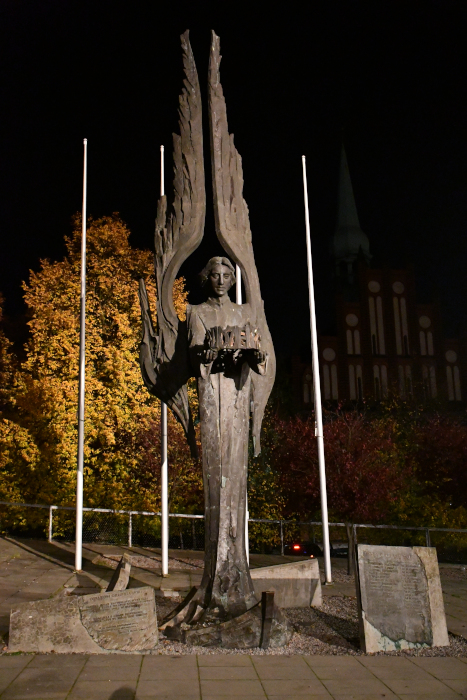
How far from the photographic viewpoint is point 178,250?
8.41 m

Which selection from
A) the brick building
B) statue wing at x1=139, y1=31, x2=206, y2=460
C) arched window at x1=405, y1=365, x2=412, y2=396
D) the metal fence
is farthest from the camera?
the brick building

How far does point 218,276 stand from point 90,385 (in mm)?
9150

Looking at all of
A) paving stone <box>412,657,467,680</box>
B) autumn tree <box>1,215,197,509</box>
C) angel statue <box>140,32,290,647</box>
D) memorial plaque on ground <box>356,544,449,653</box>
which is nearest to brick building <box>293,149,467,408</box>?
autumn tree <box>1,215,197,509</box>

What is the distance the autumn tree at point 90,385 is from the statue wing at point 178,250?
26.2ft

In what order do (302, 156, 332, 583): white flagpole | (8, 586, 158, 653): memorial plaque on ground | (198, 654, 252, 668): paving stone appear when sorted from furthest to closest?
(302, 156, 332, 583): white flagpole
(8, 586, 158, 653): memorial plaque on ground
(198, 654, 252, 668): paving stone

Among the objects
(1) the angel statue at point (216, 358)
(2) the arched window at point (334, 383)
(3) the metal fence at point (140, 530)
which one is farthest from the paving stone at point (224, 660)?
(2) the arched window at point (334, 383)

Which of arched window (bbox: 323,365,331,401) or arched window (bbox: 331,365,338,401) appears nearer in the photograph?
arched window (bbox: 323,365,331,401)

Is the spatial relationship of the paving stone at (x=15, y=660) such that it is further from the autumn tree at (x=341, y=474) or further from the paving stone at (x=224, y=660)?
the autumn tree at (x=341, y=474)

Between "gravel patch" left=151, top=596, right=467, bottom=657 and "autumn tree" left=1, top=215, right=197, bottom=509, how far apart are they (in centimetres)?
773

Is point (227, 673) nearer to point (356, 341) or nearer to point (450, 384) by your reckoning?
point (356, 341)

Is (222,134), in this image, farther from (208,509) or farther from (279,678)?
(279,678)

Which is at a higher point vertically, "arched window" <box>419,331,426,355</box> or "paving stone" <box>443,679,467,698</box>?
"arched window" <box>419,331,426,355</box>

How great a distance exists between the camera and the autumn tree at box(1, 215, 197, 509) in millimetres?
15625

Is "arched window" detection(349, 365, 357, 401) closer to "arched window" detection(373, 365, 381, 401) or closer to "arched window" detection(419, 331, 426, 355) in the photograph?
"arched window" detection(373, 365, 381, 401)
